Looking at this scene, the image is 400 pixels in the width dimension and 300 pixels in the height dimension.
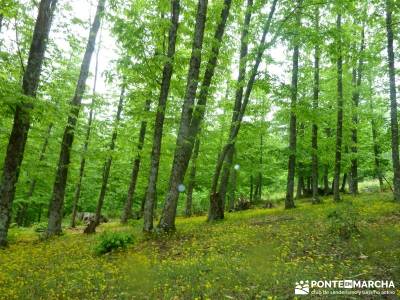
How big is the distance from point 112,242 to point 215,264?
4151 mm

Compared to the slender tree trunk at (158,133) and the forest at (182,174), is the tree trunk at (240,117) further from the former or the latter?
the slender tree trunk at (158,133)

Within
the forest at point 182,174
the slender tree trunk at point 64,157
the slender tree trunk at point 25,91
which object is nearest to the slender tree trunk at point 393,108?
the forest at point 182,174

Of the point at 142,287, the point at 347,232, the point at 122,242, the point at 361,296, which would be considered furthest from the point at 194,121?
the point at 361,296

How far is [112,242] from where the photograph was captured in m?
10.9

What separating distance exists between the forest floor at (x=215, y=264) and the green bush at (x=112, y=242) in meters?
0.27

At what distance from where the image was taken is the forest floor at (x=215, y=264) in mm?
6785

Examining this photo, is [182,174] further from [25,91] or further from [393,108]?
[393,108]

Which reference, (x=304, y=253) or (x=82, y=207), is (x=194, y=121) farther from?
(x=82, y=207)

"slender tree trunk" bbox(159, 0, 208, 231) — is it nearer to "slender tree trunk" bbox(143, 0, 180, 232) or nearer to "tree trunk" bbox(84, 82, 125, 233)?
"slender tree trunk" bbox(143, 0, 180, 232)

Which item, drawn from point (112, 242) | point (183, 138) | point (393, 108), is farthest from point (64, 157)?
point (393, 108)

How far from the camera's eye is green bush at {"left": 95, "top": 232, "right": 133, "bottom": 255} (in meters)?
10.8

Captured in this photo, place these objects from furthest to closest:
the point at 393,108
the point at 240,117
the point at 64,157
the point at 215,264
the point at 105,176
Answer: the point at 105,176 < the point at 393,108 < the point at 64,157 < the point at 240,117 < the point at 215,264

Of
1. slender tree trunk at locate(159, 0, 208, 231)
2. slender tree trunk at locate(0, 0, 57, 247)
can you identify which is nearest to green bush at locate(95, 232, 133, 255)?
slender tree trunk at locate(159, 0, 208, 231)

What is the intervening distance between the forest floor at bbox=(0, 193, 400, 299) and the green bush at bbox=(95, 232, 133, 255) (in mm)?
271
